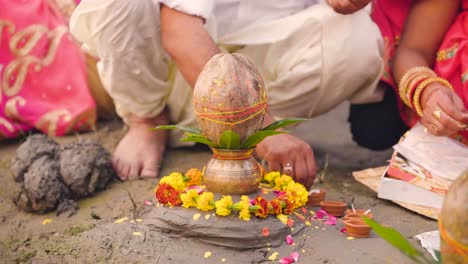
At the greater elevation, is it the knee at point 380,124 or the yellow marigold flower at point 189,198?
the yellow marigold flower at point 189,198

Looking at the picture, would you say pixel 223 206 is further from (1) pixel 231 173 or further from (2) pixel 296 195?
(2) pixel 296 195

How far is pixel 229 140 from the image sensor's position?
1876 millimetres

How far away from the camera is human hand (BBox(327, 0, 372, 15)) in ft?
7.82

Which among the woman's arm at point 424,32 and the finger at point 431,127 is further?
the woman's arm at point 424,32

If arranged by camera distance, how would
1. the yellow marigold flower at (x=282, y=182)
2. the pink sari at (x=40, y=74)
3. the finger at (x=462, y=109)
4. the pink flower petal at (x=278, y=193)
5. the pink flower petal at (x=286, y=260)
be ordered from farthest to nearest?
1. the pink sari at (x=40, y=74)
2. the finger at (x=462, y=109)
3. the yellow marigold flower at (x=282, y=182)
4. the pink flower petal at (x=278, y=193)
5. the pink flower petal at (x=286, y=260)

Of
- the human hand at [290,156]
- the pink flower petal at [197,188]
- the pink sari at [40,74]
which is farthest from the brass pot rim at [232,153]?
the pink sari at [40,74]

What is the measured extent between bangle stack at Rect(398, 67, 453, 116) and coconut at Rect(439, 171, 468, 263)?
3.58 feet

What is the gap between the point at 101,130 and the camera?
3.42 metres

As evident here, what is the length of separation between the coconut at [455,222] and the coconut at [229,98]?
0.70 meters

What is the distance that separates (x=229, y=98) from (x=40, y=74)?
1860 mm

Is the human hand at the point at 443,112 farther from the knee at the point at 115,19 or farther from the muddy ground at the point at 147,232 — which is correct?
the knee at the point at 115,19

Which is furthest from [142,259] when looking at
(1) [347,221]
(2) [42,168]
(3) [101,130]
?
(3) [101,130]

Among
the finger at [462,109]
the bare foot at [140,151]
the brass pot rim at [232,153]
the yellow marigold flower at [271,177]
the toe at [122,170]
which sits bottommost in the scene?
the toe at [122,170]

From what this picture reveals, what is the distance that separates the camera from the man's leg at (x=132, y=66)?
246cm
